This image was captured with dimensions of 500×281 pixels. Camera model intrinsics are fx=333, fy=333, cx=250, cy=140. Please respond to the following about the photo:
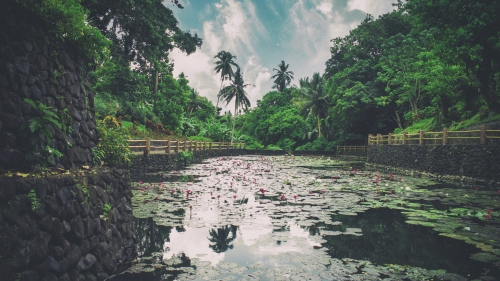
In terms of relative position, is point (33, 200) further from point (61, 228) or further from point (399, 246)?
point (399, 246)

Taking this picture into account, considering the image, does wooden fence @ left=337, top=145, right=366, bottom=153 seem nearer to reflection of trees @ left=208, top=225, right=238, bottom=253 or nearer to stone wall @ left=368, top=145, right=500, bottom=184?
stone wall @ left=368, top=145, right=500, bottom=184

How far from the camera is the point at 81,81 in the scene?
15.8 feet

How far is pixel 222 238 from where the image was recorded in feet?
17.6

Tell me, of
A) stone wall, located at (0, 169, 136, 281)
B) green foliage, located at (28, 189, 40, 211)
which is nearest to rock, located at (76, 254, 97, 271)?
stone wall, located at (0, 169, 136, 281)

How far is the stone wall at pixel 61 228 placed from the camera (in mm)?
2604

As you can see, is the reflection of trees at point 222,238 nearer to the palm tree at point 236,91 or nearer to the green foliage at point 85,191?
the green foliage at point 85,191

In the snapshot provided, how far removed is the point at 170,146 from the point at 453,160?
44.0 ft

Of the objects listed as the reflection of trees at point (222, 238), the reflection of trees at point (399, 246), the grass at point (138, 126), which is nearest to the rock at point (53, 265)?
the reflection of trees at point (222, 238)

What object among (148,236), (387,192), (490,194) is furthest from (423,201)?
(148,236)

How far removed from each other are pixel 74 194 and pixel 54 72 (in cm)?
168

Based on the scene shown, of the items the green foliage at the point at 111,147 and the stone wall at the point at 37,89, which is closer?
the stone wall at the point at 37,89

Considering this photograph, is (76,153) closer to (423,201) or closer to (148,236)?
(148,236)

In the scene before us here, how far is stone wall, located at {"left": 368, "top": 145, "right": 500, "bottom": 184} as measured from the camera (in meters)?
11.7

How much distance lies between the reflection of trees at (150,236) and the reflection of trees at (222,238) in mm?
719
